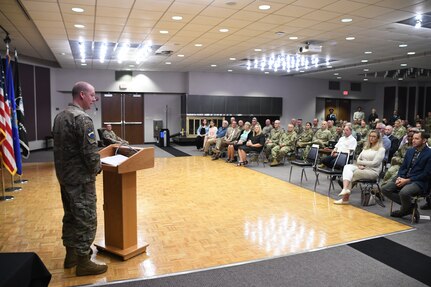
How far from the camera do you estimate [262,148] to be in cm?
998

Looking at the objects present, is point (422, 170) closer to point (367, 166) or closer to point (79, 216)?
point (367, 166)

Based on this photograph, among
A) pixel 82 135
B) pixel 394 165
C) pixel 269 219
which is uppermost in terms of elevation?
pixel 82 135

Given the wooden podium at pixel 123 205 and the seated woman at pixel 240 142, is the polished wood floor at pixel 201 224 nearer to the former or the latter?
the wooden podium at pixel 123 205

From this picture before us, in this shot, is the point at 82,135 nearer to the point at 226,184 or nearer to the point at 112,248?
the point at 112,248

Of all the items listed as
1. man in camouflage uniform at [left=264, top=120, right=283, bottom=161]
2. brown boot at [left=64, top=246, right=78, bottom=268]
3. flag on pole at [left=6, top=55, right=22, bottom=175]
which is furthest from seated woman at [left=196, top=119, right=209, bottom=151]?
brown boot at [left=64, top=246, right=78, bottom=268]

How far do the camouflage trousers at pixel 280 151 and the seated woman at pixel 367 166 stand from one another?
3900 millimetres

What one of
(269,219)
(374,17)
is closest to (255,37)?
(374,17)

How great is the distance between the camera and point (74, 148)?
3.07m

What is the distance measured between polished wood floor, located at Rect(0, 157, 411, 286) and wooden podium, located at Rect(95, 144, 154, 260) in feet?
0.41

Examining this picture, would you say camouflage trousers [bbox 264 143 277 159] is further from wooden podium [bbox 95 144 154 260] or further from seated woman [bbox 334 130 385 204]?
wooden podium [bbox 95 144 154 260]

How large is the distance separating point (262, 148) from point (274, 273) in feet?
22.2

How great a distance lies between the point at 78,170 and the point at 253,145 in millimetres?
7196

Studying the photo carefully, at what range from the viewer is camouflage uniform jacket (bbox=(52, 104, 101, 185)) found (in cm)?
304

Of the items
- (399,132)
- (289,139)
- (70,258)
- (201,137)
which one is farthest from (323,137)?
(70,258)
